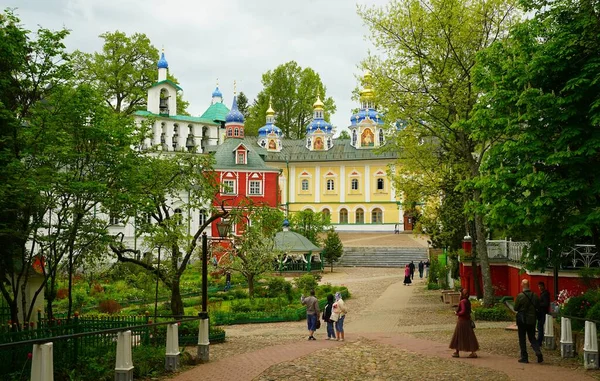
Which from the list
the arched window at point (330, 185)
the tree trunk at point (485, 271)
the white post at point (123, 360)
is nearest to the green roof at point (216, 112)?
the arched window at point (330, 185)

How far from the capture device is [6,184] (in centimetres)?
1195

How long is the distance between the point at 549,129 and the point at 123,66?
41.1 meters

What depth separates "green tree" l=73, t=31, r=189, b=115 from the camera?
159 ft

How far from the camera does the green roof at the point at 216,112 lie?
74.1 metres

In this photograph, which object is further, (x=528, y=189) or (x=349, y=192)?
(x=349, y=192)

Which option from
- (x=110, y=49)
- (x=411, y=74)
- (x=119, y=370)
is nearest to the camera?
(x=119, y=370)

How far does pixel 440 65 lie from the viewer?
2284 cm

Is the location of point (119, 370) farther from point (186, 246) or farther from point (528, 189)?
point (528, 189)

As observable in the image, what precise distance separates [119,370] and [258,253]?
18.3m

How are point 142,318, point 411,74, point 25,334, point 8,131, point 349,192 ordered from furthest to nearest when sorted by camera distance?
point 349,192 → point 411,74 → point 142,318 → point 8,131 → point 25,334

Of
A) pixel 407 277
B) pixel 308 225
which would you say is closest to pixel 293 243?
pixel 308 225

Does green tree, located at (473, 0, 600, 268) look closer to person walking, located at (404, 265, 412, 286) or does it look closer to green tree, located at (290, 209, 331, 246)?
person walking, located at (404, 265, 412, 286)

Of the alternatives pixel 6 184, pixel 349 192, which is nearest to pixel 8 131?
pixel 6 184

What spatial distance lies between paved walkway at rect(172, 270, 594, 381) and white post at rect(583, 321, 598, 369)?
13.4 inches
